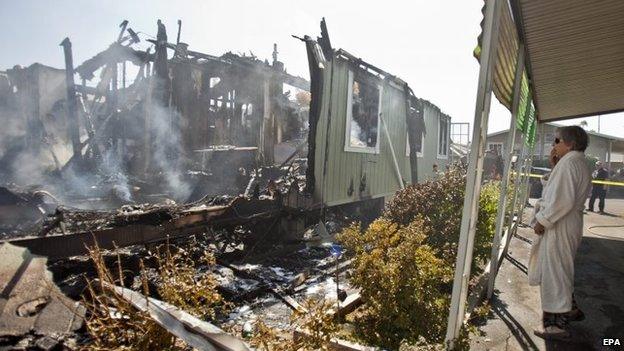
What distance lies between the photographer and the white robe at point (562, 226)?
3.28 metres

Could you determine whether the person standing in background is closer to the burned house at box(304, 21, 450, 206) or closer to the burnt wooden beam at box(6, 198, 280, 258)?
the burned house at box(304, 21, 450, 206)

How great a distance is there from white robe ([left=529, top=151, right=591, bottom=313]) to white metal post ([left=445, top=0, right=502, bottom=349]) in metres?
1.59

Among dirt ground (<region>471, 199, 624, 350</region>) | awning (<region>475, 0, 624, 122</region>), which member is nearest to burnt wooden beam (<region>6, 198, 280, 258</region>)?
dirt ground (<region>471, 199, 624, 350</region>)

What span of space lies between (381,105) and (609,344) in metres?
7.00

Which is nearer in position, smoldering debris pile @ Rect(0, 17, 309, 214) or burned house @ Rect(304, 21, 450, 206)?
burned house @ Rect(304, 21, 450, 206)

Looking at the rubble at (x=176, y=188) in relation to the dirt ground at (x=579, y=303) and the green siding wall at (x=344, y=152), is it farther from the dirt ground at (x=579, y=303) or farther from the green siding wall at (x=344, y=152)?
the dirt ground at (x=579, y=303)

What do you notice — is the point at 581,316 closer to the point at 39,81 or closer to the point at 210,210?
the point at 210,210

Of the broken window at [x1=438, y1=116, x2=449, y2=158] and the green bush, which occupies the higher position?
the broken window at [x1=438, y1=116, x2=449, y2=158]

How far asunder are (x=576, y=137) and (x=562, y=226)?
911mm

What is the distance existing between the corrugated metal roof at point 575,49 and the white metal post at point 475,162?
136cm

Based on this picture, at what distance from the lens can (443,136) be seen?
16562 millimetres

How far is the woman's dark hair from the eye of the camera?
3.43m

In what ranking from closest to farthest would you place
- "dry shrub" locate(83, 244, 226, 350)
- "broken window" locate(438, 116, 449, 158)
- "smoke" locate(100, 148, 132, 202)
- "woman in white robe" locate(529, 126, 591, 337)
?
"dry shrub" locate(83, 244, 226, 350) < "woman in white robe" locate(529, 126, 591, 337) < "smoke" locate(100, 148, 132, 202) < "broken window" locate(438, 116, 449, 158)

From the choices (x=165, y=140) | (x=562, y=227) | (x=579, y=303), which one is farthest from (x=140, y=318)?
(x=165, y=140)
